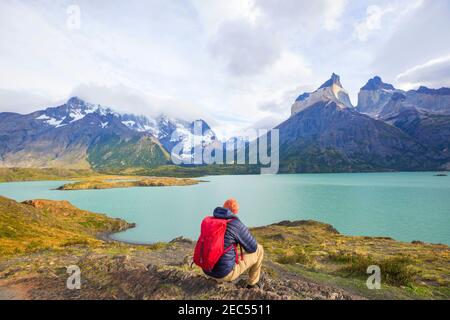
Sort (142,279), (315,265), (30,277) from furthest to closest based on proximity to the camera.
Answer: (315,265) < (30,277) < (142,279)

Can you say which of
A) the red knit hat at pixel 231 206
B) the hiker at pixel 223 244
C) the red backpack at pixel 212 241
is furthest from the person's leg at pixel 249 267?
the red knit hat at pixel 231 206

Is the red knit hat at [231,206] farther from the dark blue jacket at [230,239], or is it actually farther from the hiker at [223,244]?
the dark blue jacket at [230,239]

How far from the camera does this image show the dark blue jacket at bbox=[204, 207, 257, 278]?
31.6ft

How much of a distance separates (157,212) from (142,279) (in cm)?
9133

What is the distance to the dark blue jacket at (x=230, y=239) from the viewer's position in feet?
31.6

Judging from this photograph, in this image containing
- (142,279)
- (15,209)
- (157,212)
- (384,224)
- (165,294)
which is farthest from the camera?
(157,212)

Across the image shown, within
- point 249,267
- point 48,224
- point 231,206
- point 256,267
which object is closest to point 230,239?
point 231,206

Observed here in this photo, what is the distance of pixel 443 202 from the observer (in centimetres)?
10512

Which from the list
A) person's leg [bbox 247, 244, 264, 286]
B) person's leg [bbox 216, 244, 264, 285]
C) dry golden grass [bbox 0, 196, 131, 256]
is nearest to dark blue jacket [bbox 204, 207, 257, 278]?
person's leg [bbox 216, 244, 264, 285]

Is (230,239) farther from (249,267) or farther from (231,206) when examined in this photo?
(249,267)

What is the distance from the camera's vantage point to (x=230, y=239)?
9.69 metres

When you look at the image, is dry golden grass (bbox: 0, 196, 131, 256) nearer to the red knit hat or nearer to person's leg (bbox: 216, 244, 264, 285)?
person's leg (bbox: 216, 244, 264, 285)
